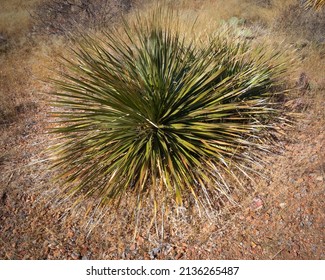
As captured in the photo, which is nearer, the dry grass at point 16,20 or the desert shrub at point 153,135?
the desert shrub at point 153,135

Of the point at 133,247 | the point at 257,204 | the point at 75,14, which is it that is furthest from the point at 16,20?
the point at 257,204

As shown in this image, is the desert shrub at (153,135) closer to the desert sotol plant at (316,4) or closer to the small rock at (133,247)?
the small rock at (133,247)

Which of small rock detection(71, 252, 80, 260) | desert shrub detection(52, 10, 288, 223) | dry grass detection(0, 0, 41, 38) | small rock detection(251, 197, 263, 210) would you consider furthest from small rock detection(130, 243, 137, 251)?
dry grass detection(0, 0, 41, 38)

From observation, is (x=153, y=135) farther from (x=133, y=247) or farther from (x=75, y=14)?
(x=75, y=14)

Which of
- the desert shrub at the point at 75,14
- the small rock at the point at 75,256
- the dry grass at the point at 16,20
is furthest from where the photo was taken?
the dry grass at the point at 16,20

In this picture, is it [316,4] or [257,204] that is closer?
[257,204]

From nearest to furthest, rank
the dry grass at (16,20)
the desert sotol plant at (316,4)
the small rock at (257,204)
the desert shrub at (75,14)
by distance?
1. the small rock at (257,204)
2. the desert sotol plant at (316,4)
3. the desert shrub at (75,14)
4. the dry grass at (16,20)

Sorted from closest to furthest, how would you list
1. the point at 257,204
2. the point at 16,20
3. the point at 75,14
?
1. the point at 257,204
2. the point at 75,14
3. the point at 16,20

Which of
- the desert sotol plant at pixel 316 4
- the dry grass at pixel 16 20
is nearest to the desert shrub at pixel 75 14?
the dry grass at pixel 16 20
